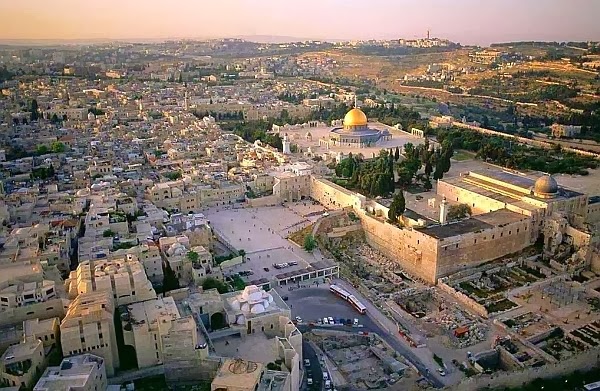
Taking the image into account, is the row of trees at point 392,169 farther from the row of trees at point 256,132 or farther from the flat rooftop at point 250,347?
the flat rooftop at point 250,347

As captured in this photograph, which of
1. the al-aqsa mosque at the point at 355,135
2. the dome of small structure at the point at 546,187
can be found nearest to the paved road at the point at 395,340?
the dome of small structure at the point at 546,187

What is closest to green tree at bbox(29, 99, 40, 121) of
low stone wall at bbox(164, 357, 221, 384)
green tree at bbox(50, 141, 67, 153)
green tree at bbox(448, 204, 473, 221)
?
green tree at bbox(50, 141, 67, 153)

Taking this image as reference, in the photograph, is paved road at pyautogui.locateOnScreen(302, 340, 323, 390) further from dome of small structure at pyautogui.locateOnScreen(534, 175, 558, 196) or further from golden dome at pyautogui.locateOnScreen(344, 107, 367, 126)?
golden dome at pyautogui.locateOnScreen(344, 107, 367, 126)

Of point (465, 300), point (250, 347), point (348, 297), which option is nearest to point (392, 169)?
point (465, 300)

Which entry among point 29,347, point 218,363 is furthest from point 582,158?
point 29,347

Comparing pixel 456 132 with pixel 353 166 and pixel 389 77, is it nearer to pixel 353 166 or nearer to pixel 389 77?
pixel 353 166

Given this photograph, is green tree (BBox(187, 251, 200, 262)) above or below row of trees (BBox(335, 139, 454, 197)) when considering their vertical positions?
below

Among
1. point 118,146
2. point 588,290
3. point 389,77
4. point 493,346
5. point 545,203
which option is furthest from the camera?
point 389,77
